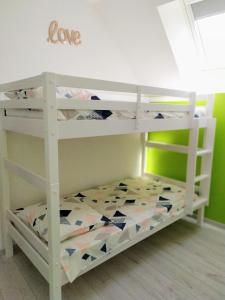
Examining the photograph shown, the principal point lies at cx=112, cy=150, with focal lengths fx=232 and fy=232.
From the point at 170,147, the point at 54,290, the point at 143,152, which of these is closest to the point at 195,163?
the point at 170,147

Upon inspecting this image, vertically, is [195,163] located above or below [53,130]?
below

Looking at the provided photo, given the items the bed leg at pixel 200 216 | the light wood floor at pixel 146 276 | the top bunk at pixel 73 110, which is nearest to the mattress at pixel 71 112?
the top bunk at pixel 73 110

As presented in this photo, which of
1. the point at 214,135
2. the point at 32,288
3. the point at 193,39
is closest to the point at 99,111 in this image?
the point at 32,288

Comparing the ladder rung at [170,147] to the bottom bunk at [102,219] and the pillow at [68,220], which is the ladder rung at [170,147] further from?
the pillow at [68,220]

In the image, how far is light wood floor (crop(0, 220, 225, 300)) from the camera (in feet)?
4.86

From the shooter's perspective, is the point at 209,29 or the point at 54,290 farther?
the point at 209,29

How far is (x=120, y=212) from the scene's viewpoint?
1.83 m

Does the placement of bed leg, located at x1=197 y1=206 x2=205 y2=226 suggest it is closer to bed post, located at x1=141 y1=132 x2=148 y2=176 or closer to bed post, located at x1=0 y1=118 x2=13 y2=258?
bed post, located at x1=141 y1=132 x2=148 y2=176

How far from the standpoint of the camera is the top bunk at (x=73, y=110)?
3.75 feet

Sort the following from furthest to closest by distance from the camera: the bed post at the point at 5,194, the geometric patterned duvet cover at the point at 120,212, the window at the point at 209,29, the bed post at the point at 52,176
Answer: the window at the point at 209,29, the bed post at the point at 5,194, the geometric patterned duvet cover at the point at 120,212, the bed post at the point at 52,176

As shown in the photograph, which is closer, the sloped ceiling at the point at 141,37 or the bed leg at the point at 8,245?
the bed leg at the point at 8,245

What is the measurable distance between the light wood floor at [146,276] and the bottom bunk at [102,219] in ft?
0.78

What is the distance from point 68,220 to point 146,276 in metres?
0.70

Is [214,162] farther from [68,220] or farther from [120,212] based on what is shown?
[68,220]
